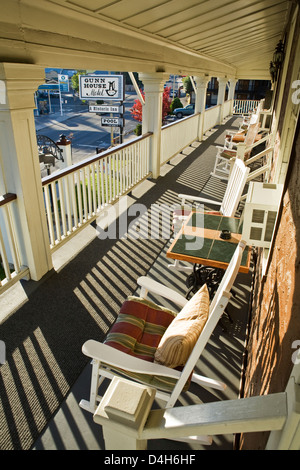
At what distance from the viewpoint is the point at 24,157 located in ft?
9.07

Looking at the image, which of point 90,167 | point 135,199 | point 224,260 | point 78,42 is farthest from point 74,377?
point 135,199

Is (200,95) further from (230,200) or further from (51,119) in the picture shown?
(51,119)

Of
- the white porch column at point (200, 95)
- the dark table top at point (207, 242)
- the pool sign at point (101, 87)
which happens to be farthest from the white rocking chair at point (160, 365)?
the white porch column at point (200, 95)

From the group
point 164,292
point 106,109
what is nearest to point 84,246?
point 164,292

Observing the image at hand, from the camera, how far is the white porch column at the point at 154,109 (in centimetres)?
548

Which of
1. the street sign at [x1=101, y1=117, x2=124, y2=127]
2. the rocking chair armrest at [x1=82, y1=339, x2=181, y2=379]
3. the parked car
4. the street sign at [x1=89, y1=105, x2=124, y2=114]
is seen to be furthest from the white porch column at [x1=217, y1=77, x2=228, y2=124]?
the rocking chair armrest at [x1=82, y1=339, x2=181, y2=379]

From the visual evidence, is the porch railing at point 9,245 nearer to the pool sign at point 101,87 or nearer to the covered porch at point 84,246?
the covered porch at point 84,246

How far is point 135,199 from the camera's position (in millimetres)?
5434

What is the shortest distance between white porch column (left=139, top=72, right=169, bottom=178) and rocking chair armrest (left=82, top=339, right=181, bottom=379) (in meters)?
4.93

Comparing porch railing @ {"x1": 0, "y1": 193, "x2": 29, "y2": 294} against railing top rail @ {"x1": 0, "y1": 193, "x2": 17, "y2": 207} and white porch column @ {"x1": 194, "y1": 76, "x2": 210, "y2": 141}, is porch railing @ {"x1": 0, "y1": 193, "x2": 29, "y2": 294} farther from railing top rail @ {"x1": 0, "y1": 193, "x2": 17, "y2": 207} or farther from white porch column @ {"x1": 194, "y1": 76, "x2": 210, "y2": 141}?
white porch column @ {"x1": 194, "y1": 76, "x2": 210, "y2": 141}

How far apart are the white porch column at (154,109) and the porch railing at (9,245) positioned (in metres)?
3.65

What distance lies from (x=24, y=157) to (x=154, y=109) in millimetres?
3645

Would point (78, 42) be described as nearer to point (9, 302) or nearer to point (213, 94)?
point (9, 302)

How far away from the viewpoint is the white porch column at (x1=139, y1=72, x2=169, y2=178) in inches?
216
